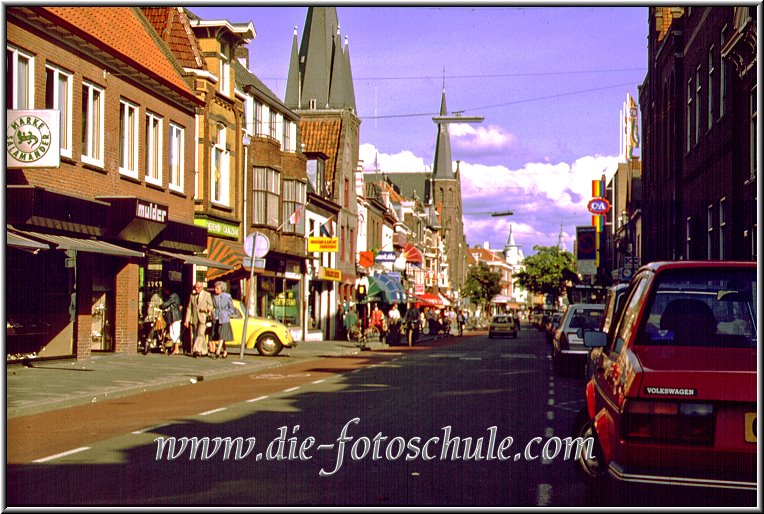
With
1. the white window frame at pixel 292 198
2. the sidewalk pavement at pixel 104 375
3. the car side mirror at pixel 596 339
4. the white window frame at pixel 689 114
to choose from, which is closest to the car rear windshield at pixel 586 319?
the sidewalk pavement at pixel 104 375

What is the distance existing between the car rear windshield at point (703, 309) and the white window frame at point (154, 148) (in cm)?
2116

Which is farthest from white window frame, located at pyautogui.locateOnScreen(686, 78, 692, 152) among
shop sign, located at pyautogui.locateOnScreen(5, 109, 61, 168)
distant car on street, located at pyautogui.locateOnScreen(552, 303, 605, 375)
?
shop sign, located at pyautogui.locateOnScreen(5, 109, 61, 168)

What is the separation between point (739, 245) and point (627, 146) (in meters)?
54.4

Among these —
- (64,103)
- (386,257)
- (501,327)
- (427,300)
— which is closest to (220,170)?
(64,103)

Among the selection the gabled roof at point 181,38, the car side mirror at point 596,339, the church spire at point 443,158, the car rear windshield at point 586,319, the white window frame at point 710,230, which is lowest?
the car rear windshield at point 586,319

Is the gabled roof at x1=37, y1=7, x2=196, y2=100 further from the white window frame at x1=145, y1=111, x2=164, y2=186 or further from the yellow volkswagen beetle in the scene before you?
the yellow volkswagen beetle

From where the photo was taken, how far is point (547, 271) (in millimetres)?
124250

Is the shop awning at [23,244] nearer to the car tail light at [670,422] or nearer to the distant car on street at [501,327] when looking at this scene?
the car tail light at [670,422]

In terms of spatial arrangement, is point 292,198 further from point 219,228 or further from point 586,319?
point 586,319

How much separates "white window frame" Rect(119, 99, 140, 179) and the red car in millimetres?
19889

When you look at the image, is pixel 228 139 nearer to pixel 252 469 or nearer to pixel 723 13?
pixel 723 13

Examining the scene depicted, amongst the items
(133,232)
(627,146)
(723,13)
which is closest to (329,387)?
(133,232)

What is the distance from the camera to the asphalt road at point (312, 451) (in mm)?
7316

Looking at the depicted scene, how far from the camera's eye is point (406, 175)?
14550 centimetres
